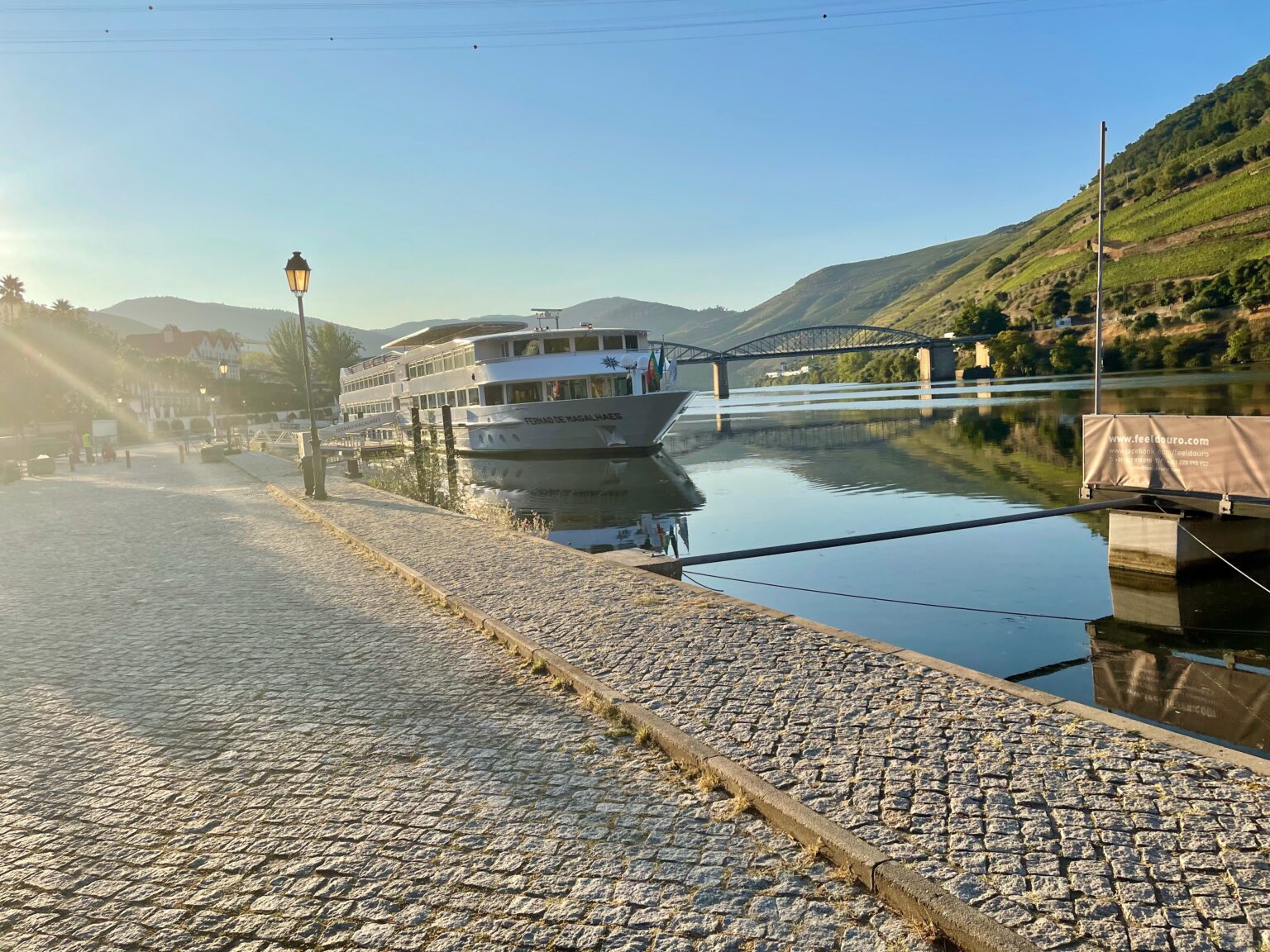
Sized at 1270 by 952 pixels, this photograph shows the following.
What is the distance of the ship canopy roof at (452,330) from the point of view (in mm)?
47000

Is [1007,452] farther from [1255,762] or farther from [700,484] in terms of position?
[1255,762]

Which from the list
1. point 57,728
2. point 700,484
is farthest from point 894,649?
point 700,484

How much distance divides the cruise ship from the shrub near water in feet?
15.8

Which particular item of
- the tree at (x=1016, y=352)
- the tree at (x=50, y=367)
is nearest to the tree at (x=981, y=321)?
the tree at (x=1016, y=352)

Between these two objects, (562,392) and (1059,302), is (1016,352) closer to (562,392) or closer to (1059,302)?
(1059,302)

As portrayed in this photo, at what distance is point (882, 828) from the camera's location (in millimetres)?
3680

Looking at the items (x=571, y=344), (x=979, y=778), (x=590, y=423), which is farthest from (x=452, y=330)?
(x=979, y=778)

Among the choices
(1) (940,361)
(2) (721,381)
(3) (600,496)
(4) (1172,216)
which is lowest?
(3) (600,496)

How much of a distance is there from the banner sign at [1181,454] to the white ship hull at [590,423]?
71.2 feet

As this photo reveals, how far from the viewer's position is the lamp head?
18500mm

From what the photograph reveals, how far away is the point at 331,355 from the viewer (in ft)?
323

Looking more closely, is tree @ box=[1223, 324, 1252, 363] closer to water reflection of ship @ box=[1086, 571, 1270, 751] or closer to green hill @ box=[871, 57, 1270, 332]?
green hill @ box=[871, 57, 1270, 332]

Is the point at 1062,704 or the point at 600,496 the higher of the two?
the point at 1062,704

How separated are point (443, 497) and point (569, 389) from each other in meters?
12.5
